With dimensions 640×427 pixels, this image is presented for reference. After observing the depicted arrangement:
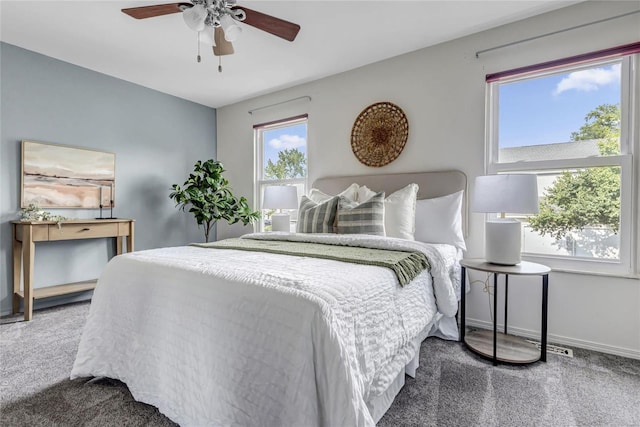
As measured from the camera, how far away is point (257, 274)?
4.17 feet

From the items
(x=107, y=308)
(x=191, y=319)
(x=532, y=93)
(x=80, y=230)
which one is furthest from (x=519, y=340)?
(x=80, y=230)

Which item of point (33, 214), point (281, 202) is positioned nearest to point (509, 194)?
point (281, 202)

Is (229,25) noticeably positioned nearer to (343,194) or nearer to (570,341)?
(343,194)

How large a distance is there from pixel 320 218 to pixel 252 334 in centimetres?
160

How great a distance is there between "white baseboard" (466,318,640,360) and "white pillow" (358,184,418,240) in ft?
3.20

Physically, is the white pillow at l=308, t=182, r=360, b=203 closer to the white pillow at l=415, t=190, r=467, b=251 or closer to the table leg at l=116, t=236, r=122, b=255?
the white pillow at l=415, t=190, r=467, b=251

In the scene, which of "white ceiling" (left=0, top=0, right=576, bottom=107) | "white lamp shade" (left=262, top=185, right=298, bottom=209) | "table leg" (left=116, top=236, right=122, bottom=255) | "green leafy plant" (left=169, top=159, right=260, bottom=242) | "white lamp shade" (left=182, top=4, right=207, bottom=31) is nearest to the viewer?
"white lamp shade" (left=182, top=4, right=207, bottom=31)

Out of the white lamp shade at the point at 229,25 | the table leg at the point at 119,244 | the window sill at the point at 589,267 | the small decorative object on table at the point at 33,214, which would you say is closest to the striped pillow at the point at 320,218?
the white lamp shade at the point at 229,25

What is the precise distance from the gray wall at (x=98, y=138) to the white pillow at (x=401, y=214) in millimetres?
3054

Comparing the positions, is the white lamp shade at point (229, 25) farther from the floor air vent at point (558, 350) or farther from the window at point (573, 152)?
the floor air vent at point (558, 350)

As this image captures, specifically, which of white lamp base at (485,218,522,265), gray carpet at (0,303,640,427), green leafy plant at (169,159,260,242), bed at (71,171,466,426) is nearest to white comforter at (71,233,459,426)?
bed at (71,171,466,426)

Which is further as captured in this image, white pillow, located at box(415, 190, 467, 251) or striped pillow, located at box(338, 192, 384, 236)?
white pillow, located at box(415, 190, 467, 251)

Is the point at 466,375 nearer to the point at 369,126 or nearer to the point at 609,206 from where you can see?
the point at 609,206

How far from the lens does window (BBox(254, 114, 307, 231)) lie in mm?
3865
